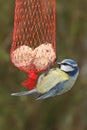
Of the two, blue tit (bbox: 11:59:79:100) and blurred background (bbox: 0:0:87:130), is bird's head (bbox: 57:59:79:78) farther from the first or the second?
blurred background (bbox: 0:0:87:130)

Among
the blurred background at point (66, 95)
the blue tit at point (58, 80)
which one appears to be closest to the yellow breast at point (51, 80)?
the blue tit at point (58, 80)

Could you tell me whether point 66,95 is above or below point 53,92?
below

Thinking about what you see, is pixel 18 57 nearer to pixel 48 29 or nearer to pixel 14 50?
pixel 14 50

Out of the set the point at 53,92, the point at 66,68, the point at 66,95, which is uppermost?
the point at 66,68

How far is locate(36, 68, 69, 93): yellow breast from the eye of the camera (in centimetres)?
313

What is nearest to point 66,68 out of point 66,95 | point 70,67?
point 70,67

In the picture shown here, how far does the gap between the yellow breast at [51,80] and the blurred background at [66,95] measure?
7.84 feet

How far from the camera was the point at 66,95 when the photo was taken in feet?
20.6

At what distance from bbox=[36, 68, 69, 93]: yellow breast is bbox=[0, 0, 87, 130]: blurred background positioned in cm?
239

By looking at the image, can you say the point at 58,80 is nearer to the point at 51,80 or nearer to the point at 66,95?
the point at 51,80

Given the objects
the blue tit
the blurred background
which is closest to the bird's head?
the blue tit

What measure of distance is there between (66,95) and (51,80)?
3.14 m

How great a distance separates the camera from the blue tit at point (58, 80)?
312 cm

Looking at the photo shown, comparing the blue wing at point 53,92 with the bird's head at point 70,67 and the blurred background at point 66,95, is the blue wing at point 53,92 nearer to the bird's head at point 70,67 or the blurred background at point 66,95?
the bird's head at point 70,67
